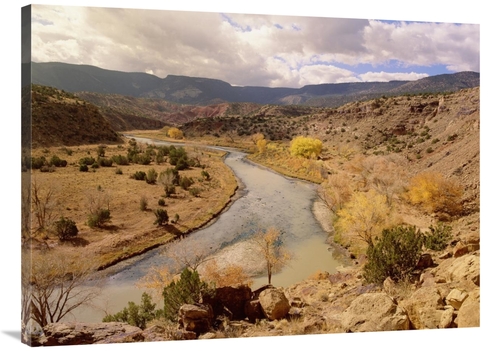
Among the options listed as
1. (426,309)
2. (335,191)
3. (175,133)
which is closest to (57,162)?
(175,133)

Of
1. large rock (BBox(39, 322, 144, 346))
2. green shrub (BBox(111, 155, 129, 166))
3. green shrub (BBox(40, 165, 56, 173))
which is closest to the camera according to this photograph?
large rock (BBox(39, 322, 144, 346))

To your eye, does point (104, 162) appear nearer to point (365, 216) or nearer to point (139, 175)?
point (139, 175)

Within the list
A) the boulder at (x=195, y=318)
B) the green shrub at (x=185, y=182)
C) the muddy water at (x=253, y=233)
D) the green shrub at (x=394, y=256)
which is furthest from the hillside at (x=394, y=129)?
the boulder at (x=195, y=318)

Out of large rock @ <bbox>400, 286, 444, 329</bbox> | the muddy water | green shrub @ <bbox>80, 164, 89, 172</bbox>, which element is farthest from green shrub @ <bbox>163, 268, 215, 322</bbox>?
large rock @ <bbox>400, 286, 444, 329</bbox>

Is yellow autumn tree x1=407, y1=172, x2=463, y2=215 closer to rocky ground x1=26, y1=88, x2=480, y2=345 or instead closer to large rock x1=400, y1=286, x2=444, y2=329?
rocky ground x1=26, y1=88, x2=480, y2=345

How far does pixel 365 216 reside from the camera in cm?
1132

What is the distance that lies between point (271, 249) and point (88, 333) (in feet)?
14.2

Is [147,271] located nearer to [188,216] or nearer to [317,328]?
[188,216]

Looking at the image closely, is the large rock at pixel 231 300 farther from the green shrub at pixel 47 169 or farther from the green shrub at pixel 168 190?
the green shrub at pixel 47 169

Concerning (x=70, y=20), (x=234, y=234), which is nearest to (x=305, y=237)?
(x=234, y=234)

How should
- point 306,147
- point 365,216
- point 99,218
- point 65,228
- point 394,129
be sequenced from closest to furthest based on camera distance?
point 65,228, point 99,218, point 365,216, point 306,147, point 394,129

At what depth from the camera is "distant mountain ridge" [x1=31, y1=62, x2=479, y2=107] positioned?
9359mm

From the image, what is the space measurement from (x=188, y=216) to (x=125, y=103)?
10.4 ft

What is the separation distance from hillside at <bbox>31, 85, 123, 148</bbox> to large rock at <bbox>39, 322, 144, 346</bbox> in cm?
346
